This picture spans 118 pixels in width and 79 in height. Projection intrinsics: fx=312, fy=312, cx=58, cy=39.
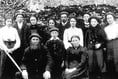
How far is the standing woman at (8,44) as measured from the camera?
7301 millimetres

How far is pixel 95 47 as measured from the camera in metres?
7.09

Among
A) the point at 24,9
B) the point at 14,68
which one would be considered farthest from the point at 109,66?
the point at 24,9

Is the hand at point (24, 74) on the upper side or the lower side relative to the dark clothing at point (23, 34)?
lower

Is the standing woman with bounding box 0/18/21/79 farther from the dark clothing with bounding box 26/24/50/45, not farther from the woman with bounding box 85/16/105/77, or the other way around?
the woman with bounding box 85/16/105/77

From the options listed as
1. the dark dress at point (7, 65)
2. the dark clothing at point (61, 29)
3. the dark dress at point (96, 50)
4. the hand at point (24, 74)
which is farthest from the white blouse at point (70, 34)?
the hand at point (24, 74)

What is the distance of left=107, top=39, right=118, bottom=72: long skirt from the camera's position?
701cm

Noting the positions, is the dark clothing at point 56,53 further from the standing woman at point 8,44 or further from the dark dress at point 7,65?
the dark dress at point 7,65

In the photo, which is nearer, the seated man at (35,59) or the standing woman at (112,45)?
the seated man at (35,59)

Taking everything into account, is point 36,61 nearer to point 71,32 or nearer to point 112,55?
point 71,32

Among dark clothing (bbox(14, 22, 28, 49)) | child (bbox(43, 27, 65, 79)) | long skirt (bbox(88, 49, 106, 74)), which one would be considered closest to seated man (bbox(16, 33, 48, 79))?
child (bbox(43, 27, 65, 79))

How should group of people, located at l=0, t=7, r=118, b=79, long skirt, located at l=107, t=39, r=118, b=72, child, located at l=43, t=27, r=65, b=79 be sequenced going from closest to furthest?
group of people, located at l=0, t=7, r=118, b=79, long skirt, located at l=107, t=39, r=118, b=72, child, located at l=43, t=27, r=65, b=79

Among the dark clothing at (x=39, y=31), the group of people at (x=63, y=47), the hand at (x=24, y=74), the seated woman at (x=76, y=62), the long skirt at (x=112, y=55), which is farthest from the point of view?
the dark clothing at (x=39, y=31)

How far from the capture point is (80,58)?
6.56 meters

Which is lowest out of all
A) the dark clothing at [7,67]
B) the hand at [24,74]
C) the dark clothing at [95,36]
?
the dark clothing at [7,67]
